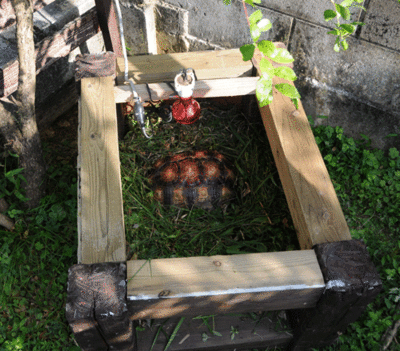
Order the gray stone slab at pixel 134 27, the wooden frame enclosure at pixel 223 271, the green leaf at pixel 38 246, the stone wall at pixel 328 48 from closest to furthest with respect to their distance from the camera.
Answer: the wooden frame enclosure at pixel 223 271, the stone wall at pixel 328 48, the green leaf at pixel 38 246, the gray stone slab at pixel 134 27

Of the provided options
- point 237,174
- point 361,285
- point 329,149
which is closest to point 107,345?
point 361,285

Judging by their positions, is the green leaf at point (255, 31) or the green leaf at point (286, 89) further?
the green leaf at point (286, 89)

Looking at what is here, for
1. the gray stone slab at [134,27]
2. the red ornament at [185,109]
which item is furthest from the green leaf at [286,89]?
the gray stone slab at [134,27]

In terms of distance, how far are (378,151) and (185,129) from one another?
1.86 metres

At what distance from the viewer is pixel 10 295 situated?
2.89 metres

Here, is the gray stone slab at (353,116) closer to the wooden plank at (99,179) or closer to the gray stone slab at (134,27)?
the gray stone slab at (134,27)

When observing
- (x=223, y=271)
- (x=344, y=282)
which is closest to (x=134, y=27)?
(x=223, y=271)

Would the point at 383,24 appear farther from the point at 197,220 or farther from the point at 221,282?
the point at 221,282

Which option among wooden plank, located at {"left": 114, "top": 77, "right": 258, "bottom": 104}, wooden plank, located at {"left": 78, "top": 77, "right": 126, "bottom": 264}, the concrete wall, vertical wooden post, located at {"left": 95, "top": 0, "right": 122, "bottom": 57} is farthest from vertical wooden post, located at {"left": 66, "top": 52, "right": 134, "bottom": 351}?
the concrete wall

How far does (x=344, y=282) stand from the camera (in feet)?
5.91

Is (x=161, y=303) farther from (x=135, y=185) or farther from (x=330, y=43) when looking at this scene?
(x=330, y=43)

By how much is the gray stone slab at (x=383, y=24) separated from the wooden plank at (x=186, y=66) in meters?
0.97

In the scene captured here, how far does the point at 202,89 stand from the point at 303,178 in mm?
967

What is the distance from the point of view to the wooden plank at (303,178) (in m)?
2.03
